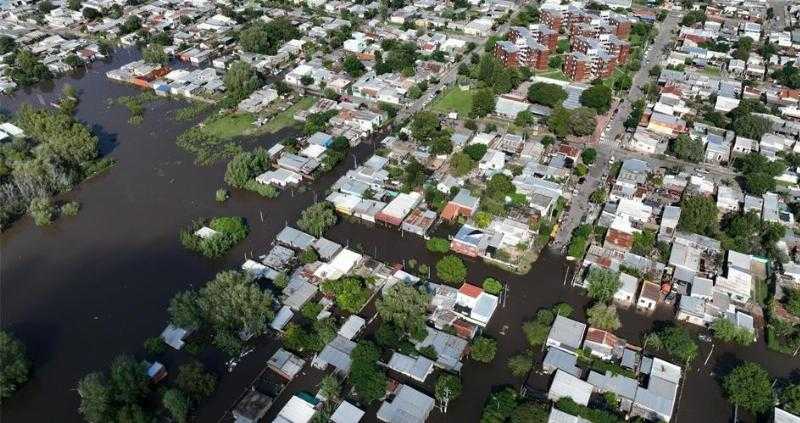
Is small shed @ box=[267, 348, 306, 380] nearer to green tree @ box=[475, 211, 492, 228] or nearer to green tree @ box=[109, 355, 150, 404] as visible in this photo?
green tree @ box=[109, 355, 150, 404]

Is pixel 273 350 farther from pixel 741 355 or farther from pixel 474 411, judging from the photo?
pixel 741 355

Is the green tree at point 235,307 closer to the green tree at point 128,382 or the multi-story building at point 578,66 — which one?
the green tree at point 128,382

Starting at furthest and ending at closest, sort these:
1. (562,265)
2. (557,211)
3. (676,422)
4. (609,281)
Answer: (557,211) < (562,265) < (609,281) < (676,422)

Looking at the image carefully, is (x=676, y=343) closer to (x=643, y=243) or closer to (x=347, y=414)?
(x=643, y=243)

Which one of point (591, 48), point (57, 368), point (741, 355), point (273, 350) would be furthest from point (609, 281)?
point (591, 48)

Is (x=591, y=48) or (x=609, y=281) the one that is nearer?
(x=609, y=281)

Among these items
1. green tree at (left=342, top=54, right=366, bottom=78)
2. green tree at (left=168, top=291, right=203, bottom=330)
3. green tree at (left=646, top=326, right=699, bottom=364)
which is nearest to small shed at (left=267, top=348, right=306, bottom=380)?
green tree at (left=168, top=291, right=203, bottom=330)
